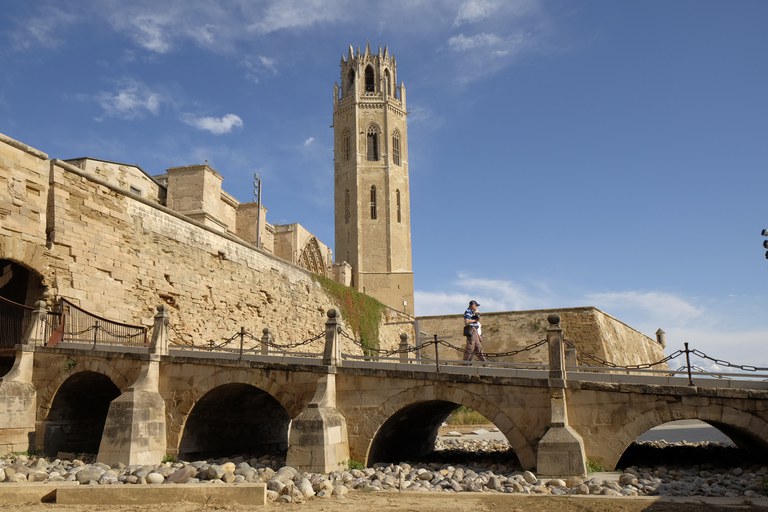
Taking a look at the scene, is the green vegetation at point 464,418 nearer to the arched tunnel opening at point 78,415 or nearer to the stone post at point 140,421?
the arched tunnel opening at point 78,415

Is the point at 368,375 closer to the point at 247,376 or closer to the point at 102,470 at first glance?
the point at 247,376

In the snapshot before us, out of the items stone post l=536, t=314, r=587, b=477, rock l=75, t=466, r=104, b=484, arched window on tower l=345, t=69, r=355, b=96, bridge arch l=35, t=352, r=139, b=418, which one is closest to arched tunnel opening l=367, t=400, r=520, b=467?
stone post l=536, t=314, r=587, b=477

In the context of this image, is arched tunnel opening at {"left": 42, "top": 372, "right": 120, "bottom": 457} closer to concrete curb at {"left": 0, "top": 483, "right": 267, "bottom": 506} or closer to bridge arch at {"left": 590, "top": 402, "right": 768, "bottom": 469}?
concrete curb at {"left": 0, "top": 483, "right": 267, "bottom": 506}

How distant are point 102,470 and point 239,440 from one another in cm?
518

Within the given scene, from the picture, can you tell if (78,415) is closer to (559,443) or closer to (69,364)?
(69,364)

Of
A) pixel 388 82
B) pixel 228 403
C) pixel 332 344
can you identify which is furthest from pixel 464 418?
pixel 388 82

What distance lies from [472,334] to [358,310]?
17788mm

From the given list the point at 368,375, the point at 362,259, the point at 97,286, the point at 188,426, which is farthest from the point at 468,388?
the point at 362,259

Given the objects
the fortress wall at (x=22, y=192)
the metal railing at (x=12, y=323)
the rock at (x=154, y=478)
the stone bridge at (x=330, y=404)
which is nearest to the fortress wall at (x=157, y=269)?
the fortress wall at (x=22, y=192)

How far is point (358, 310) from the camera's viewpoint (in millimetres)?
31109

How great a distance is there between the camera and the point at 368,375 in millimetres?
12375

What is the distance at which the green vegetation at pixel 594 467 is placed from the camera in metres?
10.6

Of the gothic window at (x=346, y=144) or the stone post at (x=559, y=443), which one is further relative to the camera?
the gothic window at (x=346, y=144)

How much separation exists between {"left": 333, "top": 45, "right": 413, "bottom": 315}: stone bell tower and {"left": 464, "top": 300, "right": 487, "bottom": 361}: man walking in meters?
31.7
